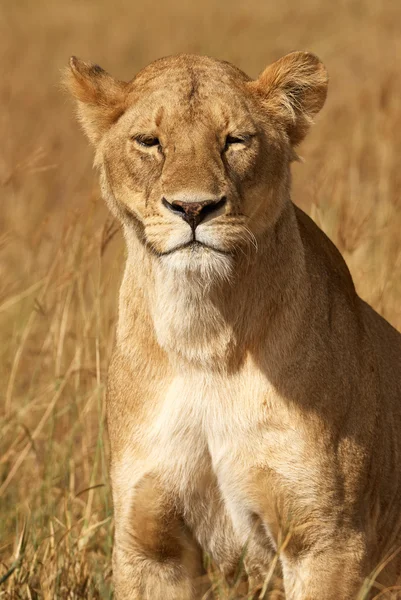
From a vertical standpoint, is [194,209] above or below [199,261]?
above

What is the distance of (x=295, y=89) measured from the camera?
11.4ft

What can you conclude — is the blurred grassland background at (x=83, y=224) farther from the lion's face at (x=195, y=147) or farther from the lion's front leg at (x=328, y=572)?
the lion's face at (x=195, y=147)

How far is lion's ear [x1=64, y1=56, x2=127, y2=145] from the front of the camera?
3.46 meters

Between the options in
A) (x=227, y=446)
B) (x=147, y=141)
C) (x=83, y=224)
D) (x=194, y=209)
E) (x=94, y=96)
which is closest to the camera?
(x=194, y=209)

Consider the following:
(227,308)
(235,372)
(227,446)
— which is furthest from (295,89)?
(227,446)

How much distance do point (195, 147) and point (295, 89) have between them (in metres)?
0.49

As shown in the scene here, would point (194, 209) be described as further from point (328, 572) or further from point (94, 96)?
point (328, 572)

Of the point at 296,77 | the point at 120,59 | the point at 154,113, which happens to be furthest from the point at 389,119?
the point at 120,59

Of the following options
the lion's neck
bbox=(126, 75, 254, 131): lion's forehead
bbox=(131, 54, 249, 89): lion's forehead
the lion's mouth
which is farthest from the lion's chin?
bbox=(131, 54, 249, 89): lion's forehead

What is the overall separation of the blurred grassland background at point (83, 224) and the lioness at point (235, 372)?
22 centimetres

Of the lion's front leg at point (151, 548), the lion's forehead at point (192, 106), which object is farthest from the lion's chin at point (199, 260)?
the lion's front leg at point (151, 548)

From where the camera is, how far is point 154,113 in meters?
3.24

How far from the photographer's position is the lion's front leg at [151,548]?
3393mm

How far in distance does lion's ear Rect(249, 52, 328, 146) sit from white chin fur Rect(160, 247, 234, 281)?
547mm
